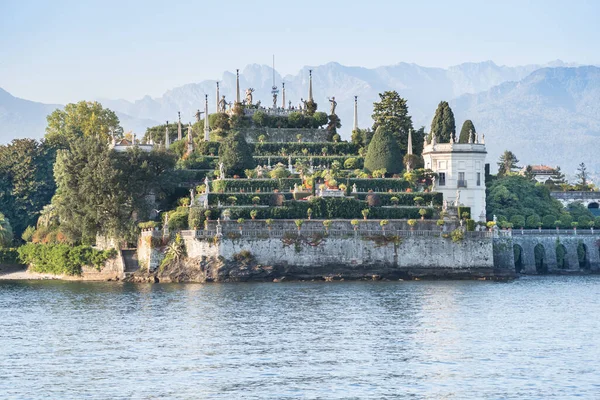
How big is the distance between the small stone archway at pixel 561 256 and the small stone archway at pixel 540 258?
128cm

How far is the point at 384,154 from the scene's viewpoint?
117688 mm

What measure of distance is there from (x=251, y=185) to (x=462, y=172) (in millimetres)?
20618

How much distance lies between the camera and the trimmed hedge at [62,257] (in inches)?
4124

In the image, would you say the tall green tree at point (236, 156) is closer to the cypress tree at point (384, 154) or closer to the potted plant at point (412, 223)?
the cypress tree at point (384, 154)

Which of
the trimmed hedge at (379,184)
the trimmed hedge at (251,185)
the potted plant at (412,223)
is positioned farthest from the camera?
the trimmed hedge at (379,184)

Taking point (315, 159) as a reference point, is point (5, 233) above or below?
below

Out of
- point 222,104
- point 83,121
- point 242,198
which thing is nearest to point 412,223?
point 242,198

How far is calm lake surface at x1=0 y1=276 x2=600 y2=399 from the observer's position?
177ft

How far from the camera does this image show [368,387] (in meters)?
54.0

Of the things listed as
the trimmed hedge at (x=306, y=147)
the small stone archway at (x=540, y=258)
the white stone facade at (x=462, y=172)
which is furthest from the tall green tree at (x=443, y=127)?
the small stone archway at (x=540, y=258)

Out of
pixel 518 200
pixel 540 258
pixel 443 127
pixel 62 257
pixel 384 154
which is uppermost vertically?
pixel 443 127

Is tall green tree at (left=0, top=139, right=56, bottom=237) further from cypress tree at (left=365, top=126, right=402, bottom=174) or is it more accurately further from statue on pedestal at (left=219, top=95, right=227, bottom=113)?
cypress tree at (left=365, top=126, right=402, bottom=174)

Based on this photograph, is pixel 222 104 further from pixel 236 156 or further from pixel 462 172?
pixel 462 172

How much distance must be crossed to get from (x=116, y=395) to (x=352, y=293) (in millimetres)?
37778
